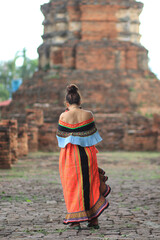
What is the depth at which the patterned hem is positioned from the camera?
464cm

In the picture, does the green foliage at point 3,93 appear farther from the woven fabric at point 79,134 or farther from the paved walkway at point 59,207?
the woven fabric at point 79,134

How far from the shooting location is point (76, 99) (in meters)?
5.09

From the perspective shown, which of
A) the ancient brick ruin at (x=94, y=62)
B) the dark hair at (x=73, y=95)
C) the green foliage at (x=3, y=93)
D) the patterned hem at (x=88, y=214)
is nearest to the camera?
the patterned hem at (x=88, y=214)

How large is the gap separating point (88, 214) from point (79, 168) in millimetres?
481

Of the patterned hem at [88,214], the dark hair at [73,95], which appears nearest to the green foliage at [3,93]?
the dark hair at [73,95]

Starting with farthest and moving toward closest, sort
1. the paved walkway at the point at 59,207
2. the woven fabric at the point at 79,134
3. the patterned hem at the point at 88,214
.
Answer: the woven fabric at the point at 79,134
the patterned hem at the point at 88,214
the paved walkway at the point at 59,207

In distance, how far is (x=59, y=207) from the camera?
5.98 metres

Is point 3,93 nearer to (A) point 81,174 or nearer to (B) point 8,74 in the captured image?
(B) point 8,74

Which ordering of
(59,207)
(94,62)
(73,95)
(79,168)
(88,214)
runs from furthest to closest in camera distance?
1. (94,62)
2. (59,207)
3. (73,95)
4. (79,168)
5. (88,214)

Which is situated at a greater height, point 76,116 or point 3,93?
point 3,93

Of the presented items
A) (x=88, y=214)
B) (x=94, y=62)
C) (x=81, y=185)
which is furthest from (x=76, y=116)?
(x=94, y=62)

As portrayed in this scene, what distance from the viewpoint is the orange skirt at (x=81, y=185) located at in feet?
15.4

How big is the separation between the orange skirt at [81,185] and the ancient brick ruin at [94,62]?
1658 centimetres

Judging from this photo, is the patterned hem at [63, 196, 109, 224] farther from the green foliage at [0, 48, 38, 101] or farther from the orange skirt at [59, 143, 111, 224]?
the green foliage at [0, 48, 38, 101]
